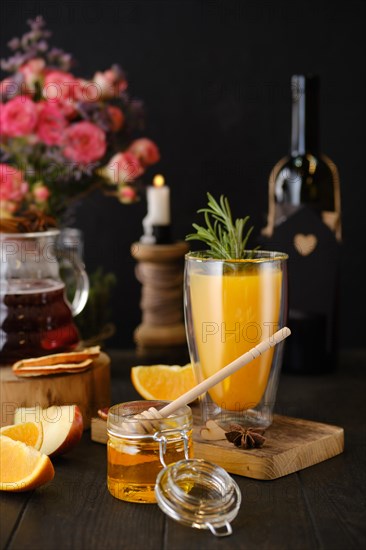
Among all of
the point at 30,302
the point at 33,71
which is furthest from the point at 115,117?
the point at 30,302

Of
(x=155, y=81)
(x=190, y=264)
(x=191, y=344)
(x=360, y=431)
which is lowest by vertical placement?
(x=360, y=431)

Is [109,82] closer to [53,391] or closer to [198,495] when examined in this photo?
[53,391]

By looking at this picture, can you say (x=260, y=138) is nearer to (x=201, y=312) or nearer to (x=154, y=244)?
(x=154, y=244)

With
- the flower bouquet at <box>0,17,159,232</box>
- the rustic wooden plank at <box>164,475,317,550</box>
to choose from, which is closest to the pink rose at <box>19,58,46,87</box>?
the flower bouquet at <box>0,17,159,232</box>

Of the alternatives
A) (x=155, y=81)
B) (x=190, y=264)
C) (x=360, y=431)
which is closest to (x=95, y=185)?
(x=155, y=81)

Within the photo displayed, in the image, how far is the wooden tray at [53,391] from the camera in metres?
1.36

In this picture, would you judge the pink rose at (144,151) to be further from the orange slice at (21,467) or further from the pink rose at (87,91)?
the orange slice at (21,467)

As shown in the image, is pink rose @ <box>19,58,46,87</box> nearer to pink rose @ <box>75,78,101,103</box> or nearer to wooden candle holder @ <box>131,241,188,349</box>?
pink rose @ <box>75,78,101,103</box>

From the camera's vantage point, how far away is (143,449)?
110 cm

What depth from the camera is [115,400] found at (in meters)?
1.60

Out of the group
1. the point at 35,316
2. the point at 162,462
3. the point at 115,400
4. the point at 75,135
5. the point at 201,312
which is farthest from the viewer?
Answer: the point at 75,135

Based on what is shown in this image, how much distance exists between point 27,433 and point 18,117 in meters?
0.71

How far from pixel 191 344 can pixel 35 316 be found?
272 mm

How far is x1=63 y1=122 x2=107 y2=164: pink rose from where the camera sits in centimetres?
171
